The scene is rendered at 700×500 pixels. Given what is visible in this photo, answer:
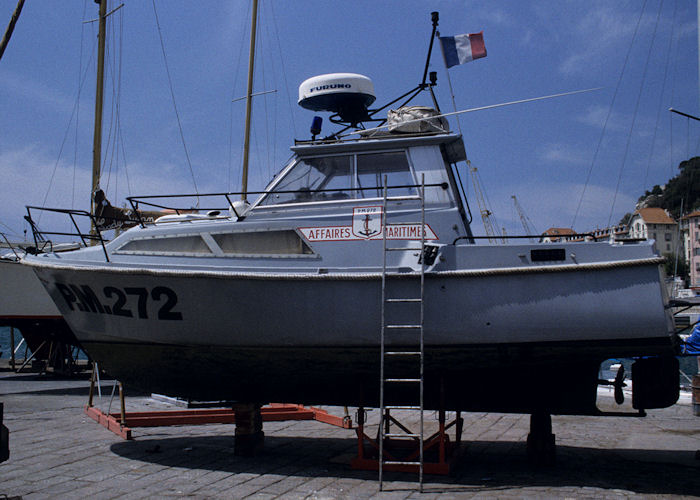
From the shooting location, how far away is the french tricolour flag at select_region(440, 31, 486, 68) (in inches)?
277

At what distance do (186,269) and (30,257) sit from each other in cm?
223

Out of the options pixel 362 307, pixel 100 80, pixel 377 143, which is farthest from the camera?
pixel 100 80

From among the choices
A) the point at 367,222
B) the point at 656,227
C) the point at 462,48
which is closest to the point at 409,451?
the point at 367,222

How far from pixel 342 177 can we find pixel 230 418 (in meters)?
3.36

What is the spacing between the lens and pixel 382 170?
630 centimetres

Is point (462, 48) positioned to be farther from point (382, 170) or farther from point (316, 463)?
point (316, 463)

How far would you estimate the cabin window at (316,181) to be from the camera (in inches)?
245

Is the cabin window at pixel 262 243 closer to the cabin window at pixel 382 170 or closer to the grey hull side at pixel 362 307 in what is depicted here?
the grey hull side at pixel 362 307

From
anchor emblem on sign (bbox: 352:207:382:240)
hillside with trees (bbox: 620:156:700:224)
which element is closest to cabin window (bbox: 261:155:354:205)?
anchor emblem on sign (bbox: 352:207:382:240)

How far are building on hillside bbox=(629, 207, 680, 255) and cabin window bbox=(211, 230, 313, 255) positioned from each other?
2849 inches

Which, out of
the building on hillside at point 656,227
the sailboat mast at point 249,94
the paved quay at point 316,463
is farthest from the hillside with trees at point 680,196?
the paved quay at point 316,463

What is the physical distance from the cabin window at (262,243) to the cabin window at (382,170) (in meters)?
0.97

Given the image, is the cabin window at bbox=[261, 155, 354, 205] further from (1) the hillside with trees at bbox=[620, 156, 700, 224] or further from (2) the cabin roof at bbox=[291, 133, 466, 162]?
(1) the hillside with trees at bbox=[620, 156, 700, 224]

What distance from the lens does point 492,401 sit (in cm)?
591
